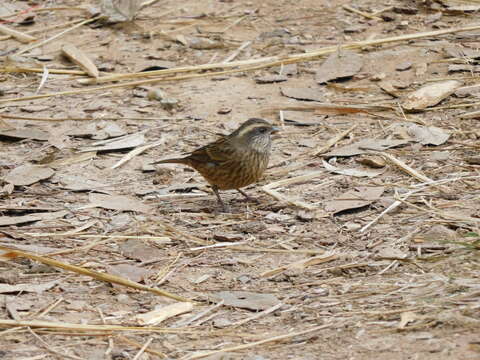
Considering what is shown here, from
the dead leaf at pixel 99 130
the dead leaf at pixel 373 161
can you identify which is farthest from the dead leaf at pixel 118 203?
the dead leaf at pixel 373 161

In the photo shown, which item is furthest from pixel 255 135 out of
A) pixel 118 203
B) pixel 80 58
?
pixel 80 58

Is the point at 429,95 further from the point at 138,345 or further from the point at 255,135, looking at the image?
the point at 138,345

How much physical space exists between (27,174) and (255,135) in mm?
1948

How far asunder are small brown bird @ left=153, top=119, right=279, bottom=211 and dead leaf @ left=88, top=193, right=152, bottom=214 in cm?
61

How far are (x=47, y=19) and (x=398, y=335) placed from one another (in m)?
7.91

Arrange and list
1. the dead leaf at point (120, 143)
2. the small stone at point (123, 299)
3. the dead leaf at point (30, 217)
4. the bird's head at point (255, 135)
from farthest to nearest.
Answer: the dead leaf at point (120, 143) < the bird's head at point (255, 135) < the dead leaf at point (30, 217) < the small stone at point (123, 299)

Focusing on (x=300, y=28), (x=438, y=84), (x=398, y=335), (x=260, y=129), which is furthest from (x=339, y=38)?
(x=398, y=335)

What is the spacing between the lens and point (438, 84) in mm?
9656

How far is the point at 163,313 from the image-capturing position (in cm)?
596

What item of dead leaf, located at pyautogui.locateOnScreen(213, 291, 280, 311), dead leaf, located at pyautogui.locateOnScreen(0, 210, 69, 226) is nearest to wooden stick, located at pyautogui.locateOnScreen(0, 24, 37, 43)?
dead leaf, located at pyautogui.locateOnScreen(0, 210, 69, 226)

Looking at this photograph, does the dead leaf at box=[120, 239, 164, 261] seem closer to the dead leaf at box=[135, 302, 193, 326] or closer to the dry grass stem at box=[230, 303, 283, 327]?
the dead leaf at box=[135, 302, 193, 326]

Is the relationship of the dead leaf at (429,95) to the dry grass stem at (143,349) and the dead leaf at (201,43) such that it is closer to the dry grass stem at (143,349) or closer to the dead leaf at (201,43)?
the dead leaf at (201,43)

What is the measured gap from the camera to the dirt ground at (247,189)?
5.71 metres

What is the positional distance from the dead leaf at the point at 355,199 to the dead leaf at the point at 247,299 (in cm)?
148
